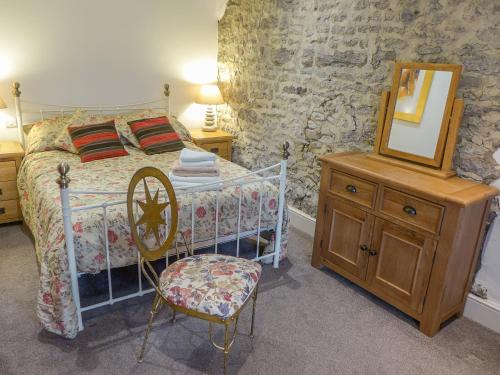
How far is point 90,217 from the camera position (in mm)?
2299

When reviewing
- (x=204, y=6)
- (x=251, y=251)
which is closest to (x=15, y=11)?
(x=204, y=6)

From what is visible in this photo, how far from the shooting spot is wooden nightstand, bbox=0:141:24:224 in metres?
3.44

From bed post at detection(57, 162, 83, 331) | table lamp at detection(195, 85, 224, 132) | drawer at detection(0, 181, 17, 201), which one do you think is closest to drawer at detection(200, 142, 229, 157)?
table lamp at detection(195, 85, 224, 132)

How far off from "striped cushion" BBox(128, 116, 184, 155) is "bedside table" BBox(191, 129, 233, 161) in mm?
475

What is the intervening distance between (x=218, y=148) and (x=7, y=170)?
78.6 inches

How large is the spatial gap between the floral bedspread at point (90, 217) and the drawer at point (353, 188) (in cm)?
43

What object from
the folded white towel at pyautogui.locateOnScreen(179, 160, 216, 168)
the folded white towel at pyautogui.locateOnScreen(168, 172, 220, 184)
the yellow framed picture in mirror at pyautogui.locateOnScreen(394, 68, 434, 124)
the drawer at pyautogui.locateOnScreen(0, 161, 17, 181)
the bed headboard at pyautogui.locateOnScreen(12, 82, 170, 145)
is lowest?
the drawer at pyautogui.locateOnScreen(0, 161, 17, 181)

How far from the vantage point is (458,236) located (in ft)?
7.42

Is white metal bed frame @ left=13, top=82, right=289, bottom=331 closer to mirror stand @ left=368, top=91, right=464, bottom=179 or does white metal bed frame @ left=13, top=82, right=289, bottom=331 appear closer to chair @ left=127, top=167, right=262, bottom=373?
chair @ left=127, top=167, right=262, bottom=373

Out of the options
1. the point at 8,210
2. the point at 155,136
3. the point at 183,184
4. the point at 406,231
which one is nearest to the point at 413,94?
the point at 406,231

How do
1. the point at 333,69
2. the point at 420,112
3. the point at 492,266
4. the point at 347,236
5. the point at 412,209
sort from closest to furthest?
the point at 412,209
the point at 492,266
the point at 420,112
the point at 347,236
the point at 333,69

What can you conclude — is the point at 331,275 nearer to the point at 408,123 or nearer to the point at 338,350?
the point at 338,350

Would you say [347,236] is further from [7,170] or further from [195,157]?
[7,170]

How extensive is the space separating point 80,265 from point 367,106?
221 cm
